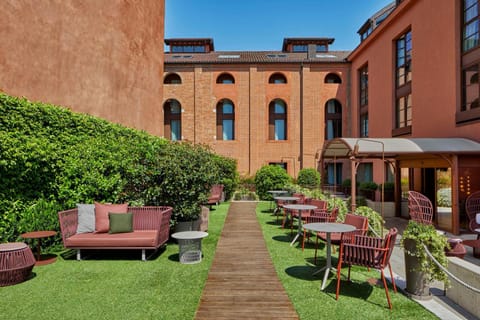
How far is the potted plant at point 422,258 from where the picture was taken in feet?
14.0

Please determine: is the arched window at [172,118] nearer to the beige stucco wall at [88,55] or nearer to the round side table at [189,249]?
the beige stucco wall at [88,55]

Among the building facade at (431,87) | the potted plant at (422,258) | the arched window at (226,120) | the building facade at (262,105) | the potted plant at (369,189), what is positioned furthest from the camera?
the arched window at (226,120)

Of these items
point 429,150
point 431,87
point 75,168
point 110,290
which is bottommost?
point 110,290

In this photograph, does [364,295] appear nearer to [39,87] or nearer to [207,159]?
[207,159]

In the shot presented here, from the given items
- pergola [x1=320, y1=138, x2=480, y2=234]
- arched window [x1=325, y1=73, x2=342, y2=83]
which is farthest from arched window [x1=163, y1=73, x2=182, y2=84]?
pergola [x1=320, y1=138, x2=480, y2=234]

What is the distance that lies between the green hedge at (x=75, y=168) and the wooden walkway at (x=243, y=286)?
6.00ft

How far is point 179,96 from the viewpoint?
2403 centimetres

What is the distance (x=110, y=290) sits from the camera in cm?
478

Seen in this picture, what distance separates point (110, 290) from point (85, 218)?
8.52 feet

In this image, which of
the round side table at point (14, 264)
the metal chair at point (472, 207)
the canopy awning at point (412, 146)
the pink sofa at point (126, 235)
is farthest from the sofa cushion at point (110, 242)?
the metal chair at point (472, 207)

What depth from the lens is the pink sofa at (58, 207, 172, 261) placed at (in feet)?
20.4

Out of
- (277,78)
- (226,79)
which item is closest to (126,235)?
(226,79)

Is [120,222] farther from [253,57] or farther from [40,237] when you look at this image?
[253,57]

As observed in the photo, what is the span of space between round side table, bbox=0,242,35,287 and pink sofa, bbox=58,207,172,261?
1051mm
